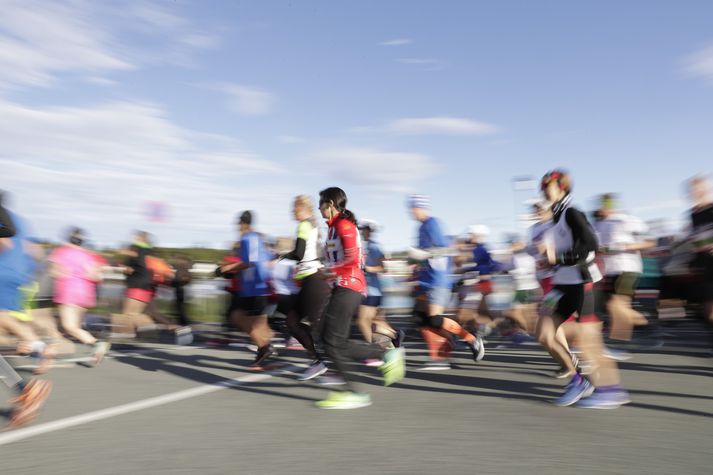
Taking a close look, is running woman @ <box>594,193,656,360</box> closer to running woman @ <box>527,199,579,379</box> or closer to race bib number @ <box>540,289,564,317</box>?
running woman @ <box>527,199,579,379</box>

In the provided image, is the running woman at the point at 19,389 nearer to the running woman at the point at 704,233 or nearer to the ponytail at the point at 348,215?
the ponytail at the point at 348,215

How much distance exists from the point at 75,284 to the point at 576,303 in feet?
20.3

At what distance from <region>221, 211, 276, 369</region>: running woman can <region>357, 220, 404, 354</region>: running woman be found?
1.25 metres

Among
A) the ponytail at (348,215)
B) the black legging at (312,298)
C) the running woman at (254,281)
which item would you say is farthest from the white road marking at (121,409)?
the ponytail at (348,215)

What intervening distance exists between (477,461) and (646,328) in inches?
287

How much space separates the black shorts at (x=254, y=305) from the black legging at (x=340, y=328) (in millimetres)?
2507

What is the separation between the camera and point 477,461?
3.81 meters

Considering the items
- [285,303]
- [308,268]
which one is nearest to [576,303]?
[308,268]

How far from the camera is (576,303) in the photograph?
5.29 m

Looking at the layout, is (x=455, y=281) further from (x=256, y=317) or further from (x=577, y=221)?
(x=577, y=221)

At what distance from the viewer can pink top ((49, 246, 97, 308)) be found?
8.20 metres

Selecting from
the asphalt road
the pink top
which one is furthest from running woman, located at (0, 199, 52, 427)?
the pink top

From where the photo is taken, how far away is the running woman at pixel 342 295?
5477 millimetres

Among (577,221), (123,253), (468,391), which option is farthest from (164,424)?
(123,253)
